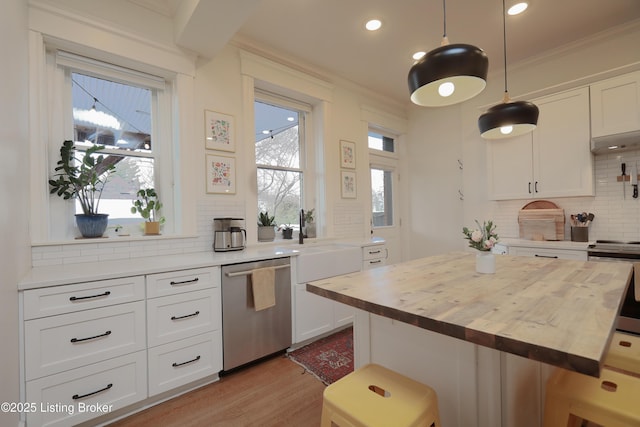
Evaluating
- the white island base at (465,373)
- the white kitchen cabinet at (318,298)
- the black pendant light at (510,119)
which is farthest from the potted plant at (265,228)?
the black pendant light at (510,119)

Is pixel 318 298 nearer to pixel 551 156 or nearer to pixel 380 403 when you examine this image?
pixel 380 403

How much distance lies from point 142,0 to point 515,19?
3.28 metres

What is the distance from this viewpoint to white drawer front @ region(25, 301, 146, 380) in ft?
4.88

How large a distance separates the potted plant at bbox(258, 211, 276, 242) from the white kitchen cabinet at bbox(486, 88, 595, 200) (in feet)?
8.83

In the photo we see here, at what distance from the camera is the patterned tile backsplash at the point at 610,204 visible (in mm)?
2865

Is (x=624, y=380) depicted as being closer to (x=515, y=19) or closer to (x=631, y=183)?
(x=631, y=183)

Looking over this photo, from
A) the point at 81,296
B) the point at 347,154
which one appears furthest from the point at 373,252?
the point at 81,296

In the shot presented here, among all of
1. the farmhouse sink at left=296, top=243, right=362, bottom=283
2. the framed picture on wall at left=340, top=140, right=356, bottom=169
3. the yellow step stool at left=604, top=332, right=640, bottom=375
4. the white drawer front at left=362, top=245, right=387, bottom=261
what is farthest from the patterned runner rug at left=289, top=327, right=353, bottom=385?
the framed picture on wall at left=340, top=140, right=356, bottom=169

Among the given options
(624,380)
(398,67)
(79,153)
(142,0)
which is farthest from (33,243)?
(398,67)

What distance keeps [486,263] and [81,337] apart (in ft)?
7.58

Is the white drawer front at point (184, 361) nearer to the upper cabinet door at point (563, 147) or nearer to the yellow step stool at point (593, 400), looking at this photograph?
the yellow step stool at point (593, 400)

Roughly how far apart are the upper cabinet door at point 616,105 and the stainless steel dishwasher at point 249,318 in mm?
3279

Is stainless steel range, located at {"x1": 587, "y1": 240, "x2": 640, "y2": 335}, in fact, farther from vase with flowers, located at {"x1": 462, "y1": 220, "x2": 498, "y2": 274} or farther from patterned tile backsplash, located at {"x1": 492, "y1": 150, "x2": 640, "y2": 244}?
vase with flowers, located at {"x1": 462, "y1": 220, "x2": 498, "y2": 274}

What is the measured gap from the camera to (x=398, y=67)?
3.56 meters
